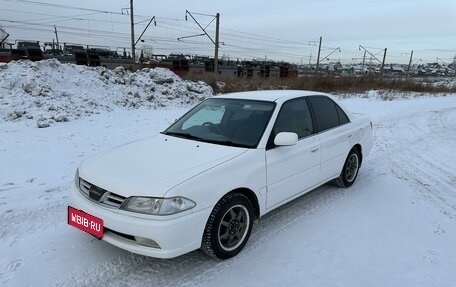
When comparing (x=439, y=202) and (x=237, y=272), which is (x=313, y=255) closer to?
(x=237, y=272)

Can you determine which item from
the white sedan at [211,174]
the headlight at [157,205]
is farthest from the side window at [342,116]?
the headlight at [157,205]

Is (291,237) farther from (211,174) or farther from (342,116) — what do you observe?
(342,116)

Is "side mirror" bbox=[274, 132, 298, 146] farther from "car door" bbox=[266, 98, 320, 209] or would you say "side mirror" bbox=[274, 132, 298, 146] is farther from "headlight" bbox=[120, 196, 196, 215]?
"headlight" bbox=[120, 196, 196, 215]

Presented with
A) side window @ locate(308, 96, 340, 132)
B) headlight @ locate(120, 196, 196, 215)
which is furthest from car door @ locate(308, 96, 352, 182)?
headlight @ locate(120, 196, 196, 215)

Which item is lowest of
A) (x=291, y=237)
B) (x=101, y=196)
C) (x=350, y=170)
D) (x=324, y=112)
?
(x=291, y=237)

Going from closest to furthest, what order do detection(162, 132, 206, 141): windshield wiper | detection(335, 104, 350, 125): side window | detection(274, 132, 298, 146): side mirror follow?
detection(274, 132, 298, 146): side mirror
detection(162, 132, 206, 141): windshield wiper
detection(335, 104, 350, 125): side window

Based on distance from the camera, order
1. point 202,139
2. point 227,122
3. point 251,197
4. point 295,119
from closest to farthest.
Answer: point 251,197 → point 202,139 → point 227,122 → point 295,119

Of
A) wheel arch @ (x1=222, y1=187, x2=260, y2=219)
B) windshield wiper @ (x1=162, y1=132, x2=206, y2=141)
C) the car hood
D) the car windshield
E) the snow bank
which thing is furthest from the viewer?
the snow bank

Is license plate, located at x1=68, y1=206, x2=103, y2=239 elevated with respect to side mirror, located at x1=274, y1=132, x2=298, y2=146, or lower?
lower

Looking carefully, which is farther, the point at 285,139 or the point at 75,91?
the point at 75,91

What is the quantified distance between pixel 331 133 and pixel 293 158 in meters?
1.07

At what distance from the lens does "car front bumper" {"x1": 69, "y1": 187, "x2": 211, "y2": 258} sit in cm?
293

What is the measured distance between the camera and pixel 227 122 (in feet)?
14.1

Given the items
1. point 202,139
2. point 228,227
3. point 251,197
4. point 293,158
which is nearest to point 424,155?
point 293,158
